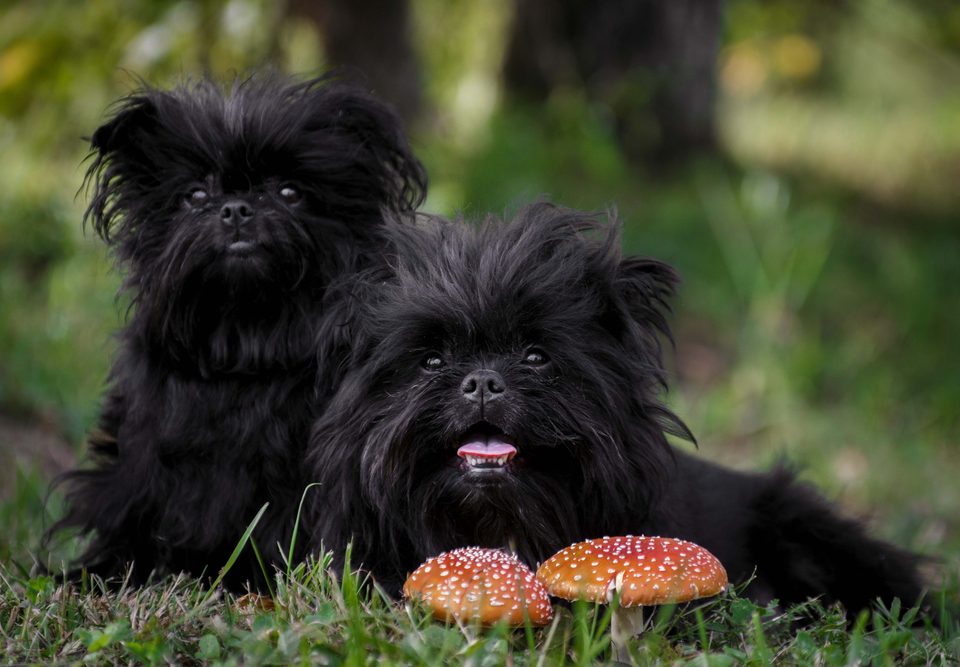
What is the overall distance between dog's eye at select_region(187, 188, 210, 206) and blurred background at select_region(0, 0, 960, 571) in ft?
1.87

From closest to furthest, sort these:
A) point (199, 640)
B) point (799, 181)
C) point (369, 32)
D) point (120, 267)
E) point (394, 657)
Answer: point (394, 657) < point (199, 640) < point (120, 267) < point (369, 32) < point (799, 181)

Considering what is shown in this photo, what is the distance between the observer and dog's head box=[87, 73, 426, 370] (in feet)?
12.1

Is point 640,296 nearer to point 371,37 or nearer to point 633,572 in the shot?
point 633,572

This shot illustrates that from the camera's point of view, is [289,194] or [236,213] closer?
[236,213]

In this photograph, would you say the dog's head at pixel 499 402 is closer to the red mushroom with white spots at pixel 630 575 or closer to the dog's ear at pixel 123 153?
the red mushroom with white spots at pixel 630 575

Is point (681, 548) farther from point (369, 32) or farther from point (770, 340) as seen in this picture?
point (369, 32)

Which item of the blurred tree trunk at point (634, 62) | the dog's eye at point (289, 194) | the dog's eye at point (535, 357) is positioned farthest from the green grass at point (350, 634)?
the blurred tree trunk at point (634, 62)

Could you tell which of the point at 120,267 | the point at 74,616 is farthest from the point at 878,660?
the point at 120,267

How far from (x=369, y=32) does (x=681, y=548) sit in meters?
6.45

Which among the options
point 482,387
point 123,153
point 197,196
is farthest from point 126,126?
point 482,387

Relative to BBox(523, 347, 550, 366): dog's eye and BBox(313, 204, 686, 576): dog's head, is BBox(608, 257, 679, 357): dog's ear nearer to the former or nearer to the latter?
BBox(313, 204, 686, 576): dog's head

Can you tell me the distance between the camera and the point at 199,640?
306 cm

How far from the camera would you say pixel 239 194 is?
3795 millimetres

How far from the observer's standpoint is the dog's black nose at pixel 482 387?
3.16 metres
